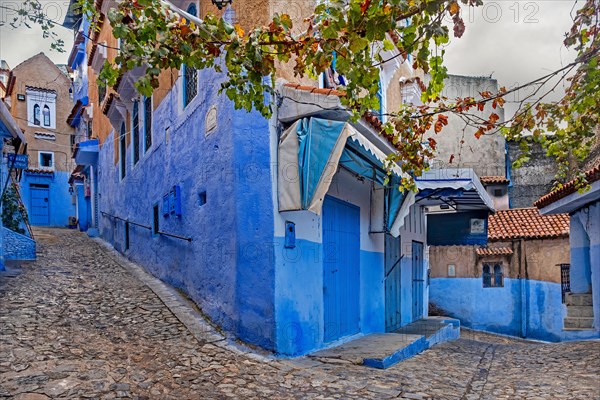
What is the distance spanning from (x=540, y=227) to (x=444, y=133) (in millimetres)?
7095

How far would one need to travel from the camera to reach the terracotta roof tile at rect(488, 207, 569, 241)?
19094 mm

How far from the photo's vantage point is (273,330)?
6.86 meters

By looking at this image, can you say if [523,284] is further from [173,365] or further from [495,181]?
[173,365]

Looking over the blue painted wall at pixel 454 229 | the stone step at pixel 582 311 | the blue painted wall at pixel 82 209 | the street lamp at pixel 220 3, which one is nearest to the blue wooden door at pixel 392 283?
the blue painted wall at pixel 454 229

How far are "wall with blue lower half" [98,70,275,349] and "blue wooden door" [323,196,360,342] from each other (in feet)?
4.65

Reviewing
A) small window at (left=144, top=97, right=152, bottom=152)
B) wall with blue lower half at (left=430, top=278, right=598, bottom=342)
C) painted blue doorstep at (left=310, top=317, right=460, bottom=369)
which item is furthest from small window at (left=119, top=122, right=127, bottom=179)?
wall with blue lower half at (left=430, top=278, right=598, bottom=342)

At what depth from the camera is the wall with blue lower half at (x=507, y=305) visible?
1905 cm

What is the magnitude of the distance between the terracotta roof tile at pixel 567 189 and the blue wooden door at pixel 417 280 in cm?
343

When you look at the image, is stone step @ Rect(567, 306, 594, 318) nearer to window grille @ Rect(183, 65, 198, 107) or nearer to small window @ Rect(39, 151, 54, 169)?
window grille @ Rect(183, 65, 198, 107)

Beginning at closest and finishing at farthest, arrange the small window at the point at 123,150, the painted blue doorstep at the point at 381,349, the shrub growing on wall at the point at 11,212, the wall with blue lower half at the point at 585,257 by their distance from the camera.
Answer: the painted blue doorstep at the point at 381,349 < the wall with blue lower half at the point at 585,257 < the shrub growing on wall at the point at 11,212 < the small window at the point at 123,150

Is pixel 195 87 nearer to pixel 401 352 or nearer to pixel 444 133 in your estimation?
pixel 401 352

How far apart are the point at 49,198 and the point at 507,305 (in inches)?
1029

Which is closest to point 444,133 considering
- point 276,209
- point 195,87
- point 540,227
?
point 540,227

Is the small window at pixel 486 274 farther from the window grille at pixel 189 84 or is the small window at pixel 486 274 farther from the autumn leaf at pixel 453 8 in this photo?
the autumn leaf at pixel 453 8
